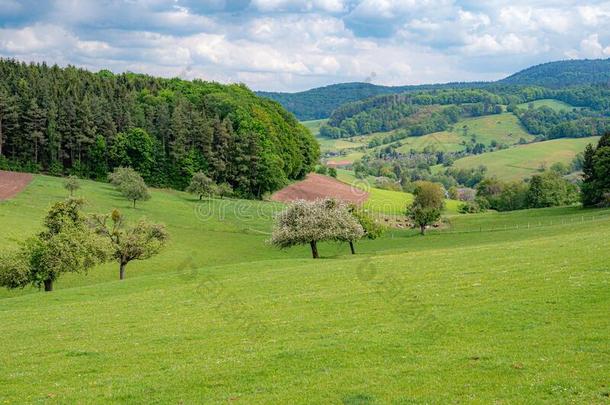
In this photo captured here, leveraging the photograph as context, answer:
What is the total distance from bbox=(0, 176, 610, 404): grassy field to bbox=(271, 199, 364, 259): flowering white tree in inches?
740

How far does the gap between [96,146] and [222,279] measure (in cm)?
9280

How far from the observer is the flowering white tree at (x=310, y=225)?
62281mm

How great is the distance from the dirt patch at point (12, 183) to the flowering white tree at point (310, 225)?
47.7 m

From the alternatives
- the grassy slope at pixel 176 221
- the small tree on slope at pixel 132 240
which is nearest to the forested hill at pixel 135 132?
the grassy slope at pixel 176 221

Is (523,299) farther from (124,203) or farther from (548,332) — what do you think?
(124,203)

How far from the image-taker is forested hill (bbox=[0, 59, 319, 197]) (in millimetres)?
123250

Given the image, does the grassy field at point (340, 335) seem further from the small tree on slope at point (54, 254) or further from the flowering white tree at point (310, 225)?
the flowering white tree at point (310, 225)

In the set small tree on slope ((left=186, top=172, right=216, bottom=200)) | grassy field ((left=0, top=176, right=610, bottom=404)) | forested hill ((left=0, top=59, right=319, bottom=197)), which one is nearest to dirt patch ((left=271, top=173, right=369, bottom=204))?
forested hill ((left=0, top=59, right=319, bottom=197))

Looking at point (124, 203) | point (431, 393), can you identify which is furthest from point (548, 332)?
point (124, 203)

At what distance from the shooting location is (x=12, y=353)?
24.4 m

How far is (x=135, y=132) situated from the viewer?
12925cm

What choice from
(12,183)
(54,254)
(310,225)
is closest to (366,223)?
(310,225)

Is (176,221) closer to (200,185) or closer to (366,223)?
(200,185)

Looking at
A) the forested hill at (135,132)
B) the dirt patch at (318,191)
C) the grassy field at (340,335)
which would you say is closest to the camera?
the grassy field at (340,335)
